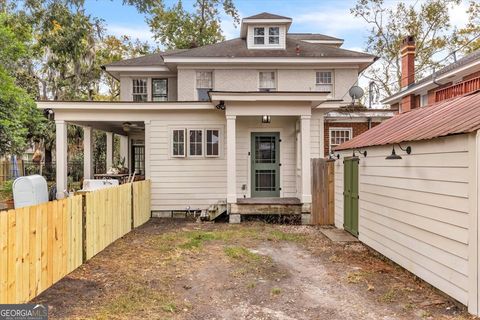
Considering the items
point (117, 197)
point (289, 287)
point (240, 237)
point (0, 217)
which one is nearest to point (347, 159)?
point (240, 237)

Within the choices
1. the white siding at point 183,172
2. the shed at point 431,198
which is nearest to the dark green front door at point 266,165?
the white siding at point 183,172

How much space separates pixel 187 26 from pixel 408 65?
A: 17.2 metres

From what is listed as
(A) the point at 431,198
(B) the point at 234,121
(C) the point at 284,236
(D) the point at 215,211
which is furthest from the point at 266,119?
(A) the point at 431,198

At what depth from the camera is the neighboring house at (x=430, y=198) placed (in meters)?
4.26

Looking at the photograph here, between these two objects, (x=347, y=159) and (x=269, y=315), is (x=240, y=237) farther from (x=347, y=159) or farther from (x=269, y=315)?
(x=269, y=315)

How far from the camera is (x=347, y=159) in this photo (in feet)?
30.3

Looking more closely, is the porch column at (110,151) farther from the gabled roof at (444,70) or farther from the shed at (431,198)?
the gabled roof at (444,70)

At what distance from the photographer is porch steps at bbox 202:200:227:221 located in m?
11.0

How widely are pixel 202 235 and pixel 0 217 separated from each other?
215 inches

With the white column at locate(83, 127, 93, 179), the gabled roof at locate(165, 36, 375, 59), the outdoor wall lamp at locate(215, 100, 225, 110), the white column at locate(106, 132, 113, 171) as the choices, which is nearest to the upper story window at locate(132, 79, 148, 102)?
the white column at locate(106, 132, 113, 171)

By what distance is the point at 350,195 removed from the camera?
29.5 feet

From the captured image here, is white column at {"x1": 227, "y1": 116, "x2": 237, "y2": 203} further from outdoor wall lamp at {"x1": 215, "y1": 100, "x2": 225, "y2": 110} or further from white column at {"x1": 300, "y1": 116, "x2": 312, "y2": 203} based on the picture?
white column at {"x1": 300, "y1": 116, "x2": 312, "y2": 203}

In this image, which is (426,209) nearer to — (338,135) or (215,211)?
(215,211)

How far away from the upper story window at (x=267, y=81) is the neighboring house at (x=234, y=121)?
0.14ft
